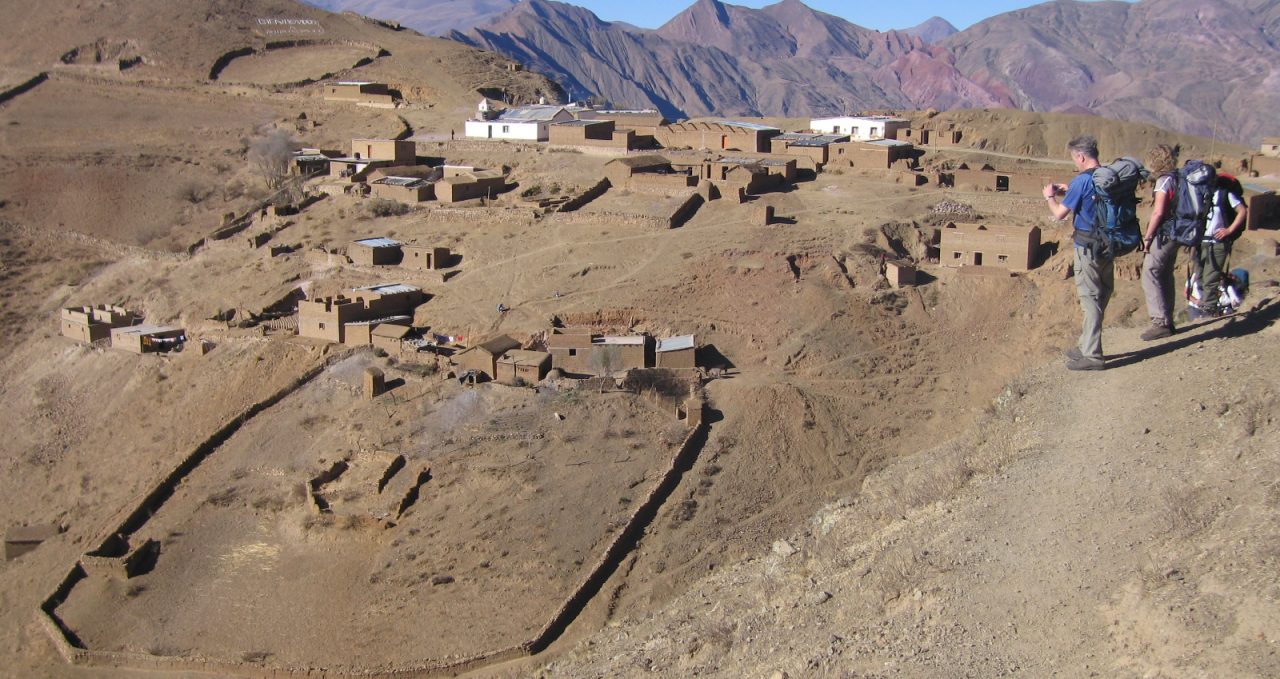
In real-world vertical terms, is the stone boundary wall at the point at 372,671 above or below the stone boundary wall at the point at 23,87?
below

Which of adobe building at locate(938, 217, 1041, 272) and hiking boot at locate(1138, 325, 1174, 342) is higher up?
hiking boot at locate(1138, 325, 1174, 342)

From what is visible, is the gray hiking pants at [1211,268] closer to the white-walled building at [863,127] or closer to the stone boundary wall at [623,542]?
the stone boundary wall at [623,542]

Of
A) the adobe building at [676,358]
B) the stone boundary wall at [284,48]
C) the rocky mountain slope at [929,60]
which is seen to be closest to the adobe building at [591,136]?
the adobe building at [676,358]

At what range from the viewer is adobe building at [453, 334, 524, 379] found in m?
16.8

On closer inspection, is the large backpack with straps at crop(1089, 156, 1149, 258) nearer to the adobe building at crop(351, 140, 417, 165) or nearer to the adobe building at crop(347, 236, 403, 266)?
the adobe building at crop(347, 236, 403, 266)

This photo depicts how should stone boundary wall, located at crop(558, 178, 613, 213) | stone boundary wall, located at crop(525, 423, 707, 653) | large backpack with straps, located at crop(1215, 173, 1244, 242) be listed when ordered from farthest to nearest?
stone boundary wall, located at crop(558, 178, 613, 213) < stone boundary wall, located at crop(525, 423, 707, 653) < large backpack with straps, located at crop(1215, 173, 1244, 242)

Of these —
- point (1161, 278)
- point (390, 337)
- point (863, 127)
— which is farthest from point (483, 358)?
point (863, 127)

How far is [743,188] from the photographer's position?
23.9 m

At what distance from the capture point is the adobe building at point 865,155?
27047mm

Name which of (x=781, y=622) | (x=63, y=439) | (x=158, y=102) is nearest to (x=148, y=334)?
(x=63, y=439)

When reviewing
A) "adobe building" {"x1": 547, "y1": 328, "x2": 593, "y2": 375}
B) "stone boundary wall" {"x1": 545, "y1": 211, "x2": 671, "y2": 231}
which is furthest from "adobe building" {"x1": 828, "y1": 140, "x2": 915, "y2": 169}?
"adobe building" {"x1": 547, "y1": 328, "x2": 593, "y2": 375}

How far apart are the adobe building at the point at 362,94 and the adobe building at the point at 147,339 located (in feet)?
66.3

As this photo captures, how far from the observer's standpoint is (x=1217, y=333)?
8172 millimetres

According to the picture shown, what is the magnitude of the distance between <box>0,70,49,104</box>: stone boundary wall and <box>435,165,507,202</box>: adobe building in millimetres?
23097
